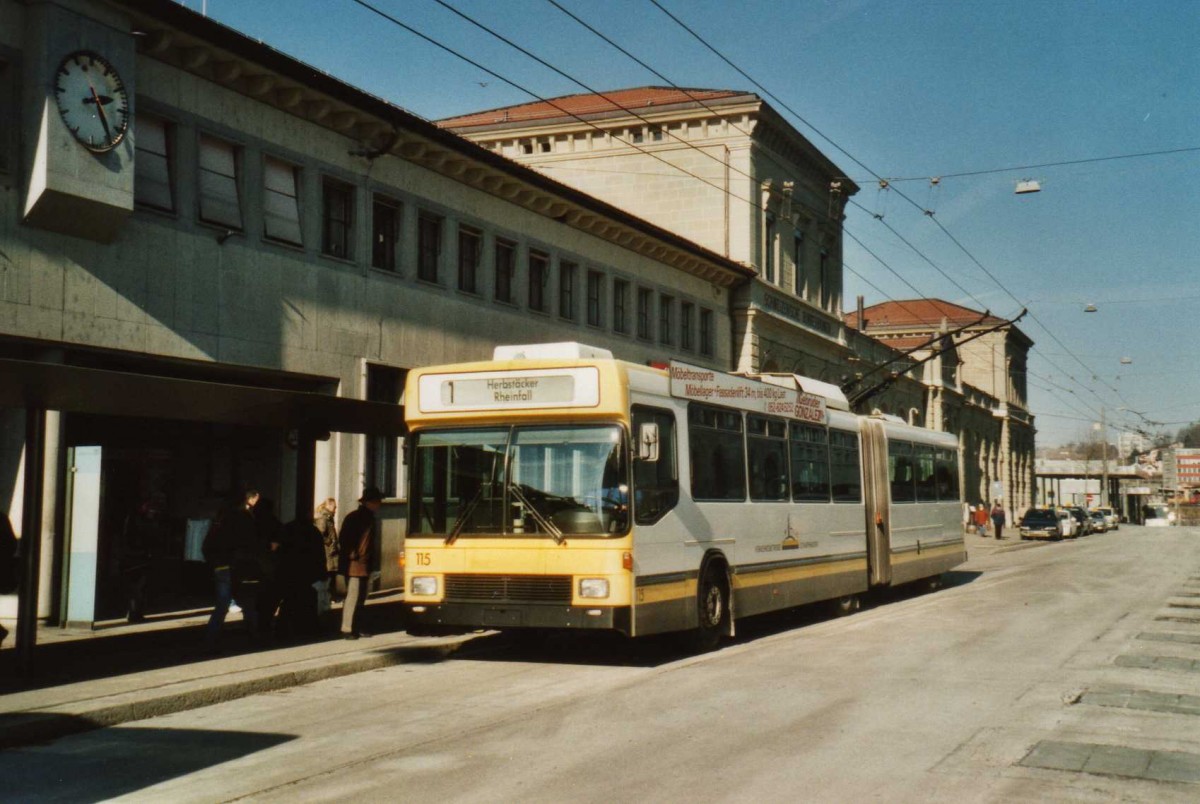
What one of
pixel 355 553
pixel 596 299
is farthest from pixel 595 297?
pixel 355 553

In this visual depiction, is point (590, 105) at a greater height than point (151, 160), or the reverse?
point (590, 105)

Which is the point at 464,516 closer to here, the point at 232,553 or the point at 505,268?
the point at 232,553

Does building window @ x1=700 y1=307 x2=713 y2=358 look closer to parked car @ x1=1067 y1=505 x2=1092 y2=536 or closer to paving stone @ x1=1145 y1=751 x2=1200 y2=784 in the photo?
paving stone @ x1=1145 y1=751 x2=1200 y2=784

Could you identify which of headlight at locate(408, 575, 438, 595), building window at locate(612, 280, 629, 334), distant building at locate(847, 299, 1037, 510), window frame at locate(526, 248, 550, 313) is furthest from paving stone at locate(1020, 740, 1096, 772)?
distant building at locate(847, 299, 1037, 510)

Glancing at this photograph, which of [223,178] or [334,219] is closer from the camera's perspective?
[223,178]

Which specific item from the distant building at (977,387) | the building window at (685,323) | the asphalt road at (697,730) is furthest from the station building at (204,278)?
the distant building at (977,387)

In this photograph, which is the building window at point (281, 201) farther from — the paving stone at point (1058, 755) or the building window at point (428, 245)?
the paving stone at point (1058, 755)

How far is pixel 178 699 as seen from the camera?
10352 mm

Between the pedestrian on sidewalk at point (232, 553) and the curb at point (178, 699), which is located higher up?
the pedestrian on sidewalk at point (232, 553)

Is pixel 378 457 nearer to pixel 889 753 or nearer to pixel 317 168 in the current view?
pixel 317 168

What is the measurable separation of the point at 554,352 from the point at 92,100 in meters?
7.12

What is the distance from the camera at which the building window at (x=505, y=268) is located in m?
27.0

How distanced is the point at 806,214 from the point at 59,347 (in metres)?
35.9

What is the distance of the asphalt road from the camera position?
24.0 ft
